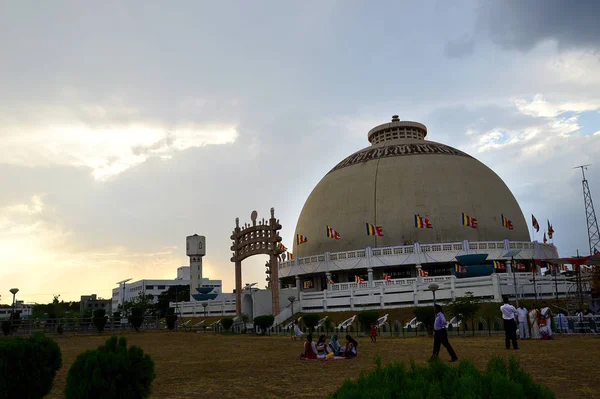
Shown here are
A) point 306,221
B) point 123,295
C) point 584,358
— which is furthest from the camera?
point 123,295

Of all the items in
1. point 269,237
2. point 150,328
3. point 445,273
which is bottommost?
point 150,328

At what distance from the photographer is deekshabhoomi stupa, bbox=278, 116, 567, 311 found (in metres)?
46.0

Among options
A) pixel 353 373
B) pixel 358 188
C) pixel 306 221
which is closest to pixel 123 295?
pixel 306 221

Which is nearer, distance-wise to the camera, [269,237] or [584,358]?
[584,358]

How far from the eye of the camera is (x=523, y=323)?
72.8 ft

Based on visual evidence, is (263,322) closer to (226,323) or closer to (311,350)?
(226,323)

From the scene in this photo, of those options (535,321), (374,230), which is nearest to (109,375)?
(535,321)

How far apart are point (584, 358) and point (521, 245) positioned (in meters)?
37.9

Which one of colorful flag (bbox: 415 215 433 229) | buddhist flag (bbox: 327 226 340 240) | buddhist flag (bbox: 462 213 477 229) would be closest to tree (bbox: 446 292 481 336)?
colorful flag (bbox: 415 215 433 229)

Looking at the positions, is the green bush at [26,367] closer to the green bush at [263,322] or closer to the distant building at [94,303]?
the green bush at [263,322]

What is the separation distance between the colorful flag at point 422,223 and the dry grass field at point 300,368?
2623 cm

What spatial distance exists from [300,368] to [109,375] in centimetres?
826

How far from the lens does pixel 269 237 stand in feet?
143

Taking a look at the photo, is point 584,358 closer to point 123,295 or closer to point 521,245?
point 521,245
